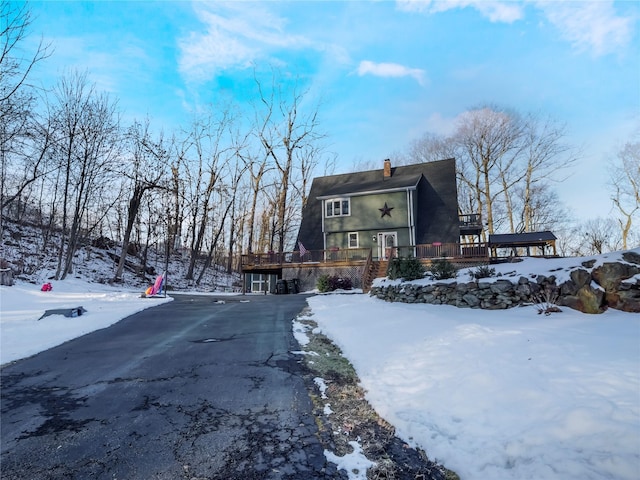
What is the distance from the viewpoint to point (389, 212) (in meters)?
22.1

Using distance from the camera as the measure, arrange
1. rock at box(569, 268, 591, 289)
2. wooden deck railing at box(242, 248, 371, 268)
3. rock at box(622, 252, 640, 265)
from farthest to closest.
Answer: wooden deck railing at box(242, 248, 371, 268)
rock at box(569, 268, 591, 289)
rock at box(622, 252, 640, 265)

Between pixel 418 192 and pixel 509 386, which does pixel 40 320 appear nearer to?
pixel 509 386

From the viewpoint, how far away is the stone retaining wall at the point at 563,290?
5.83m

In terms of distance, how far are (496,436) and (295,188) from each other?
31.1m

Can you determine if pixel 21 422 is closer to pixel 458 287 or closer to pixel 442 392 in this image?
pixel 442 392

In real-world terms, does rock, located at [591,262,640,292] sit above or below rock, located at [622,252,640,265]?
below

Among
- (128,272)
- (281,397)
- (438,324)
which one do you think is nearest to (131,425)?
(281,397)

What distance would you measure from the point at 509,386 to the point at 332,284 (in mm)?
15016

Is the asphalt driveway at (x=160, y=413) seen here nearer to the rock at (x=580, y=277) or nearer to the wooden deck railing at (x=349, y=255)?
the rock at (x=580, y=277)

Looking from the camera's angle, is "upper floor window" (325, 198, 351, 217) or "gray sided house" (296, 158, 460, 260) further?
"upper floor window" (325, 198, 351, 217)

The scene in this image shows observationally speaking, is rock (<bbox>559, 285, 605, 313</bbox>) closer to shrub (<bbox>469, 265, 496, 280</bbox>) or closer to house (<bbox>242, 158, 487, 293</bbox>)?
shrub (<bbox>469, 265, 496, 280</bbox>)

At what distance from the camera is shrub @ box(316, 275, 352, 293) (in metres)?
18.2

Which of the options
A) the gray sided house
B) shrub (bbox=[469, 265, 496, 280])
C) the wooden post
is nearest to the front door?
the gray sided house

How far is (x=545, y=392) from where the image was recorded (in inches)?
124
